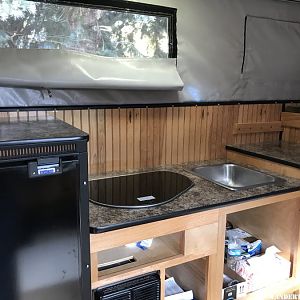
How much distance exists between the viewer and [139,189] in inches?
68.2

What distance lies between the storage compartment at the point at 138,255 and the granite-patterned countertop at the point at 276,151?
34.7 inches

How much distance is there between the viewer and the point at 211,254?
1592 mm

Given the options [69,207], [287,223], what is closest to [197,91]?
[287,223]

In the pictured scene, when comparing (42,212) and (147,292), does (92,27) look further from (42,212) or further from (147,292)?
(147,292)

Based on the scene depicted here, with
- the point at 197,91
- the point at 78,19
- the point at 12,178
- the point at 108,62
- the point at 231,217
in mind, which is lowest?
the point at 231,217

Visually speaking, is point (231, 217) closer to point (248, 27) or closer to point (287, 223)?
point (287, 223)

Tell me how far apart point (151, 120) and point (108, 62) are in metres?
0.46

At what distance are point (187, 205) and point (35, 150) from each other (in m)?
0.73

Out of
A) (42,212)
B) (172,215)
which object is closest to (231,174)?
(172,215)

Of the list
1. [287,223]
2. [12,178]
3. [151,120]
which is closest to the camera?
[12,178]

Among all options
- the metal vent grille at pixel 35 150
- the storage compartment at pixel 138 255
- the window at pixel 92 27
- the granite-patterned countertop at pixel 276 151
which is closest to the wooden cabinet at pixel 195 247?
the storage compartment at pixel 138 255

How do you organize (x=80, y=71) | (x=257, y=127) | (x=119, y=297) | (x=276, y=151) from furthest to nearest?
(x=257, y=127), (x=276, y=151), (x=80, y=71), (x=119, y=297)

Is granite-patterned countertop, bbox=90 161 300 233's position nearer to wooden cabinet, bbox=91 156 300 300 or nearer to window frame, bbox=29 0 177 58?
wooden cabinet, bbox=91 156 300 300

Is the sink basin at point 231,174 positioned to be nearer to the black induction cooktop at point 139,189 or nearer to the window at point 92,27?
the black induction cooktop at point 139,189
